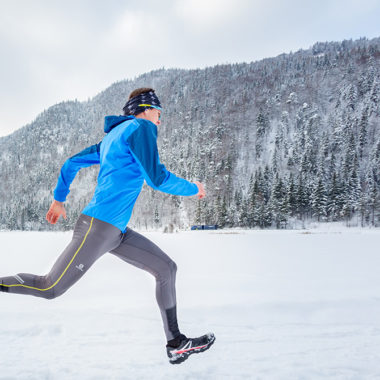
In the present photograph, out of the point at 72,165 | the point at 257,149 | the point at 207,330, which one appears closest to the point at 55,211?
the point at 72,165

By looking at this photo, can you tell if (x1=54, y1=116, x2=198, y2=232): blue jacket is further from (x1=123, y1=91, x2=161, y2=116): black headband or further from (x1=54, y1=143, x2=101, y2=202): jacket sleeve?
(x1=54, y1=143, x2=101, y2=202): jacket sleeve

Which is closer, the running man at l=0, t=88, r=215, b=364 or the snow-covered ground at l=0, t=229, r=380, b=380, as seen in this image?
the running man at l=0, t=88, r=215, b=364

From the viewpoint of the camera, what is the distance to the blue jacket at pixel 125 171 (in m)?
1.87

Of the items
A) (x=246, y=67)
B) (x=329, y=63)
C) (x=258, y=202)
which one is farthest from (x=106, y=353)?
(x=246, y=67)

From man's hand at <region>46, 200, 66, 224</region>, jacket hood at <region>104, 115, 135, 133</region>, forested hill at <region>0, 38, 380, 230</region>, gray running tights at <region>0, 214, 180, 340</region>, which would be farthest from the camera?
forested hill at <region>0, 38, 380, 230</region>

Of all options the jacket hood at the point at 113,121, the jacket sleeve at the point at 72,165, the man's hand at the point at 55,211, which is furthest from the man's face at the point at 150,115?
the man's hand at the point at 55,211

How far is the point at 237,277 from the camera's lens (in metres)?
5.49

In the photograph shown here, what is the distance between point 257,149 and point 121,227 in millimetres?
108839

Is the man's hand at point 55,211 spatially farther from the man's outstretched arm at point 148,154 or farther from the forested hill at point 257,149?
the forested hill at point 257,149

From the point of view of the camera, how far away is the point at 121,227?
Answer: 6.50 feet

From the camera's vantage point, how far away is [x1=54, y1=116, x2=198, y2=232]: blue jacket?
187 centimetres

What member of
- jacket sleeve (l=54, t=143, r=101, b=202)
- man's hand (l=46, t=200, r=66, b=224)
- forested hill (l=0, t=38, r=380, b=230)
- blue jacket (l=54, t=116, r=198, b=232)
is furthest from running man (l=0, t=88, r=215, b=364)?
forested hill (l=0, t=38, r=380, b=230)

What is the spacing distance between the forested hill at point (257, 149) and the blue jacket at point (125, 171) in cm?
4455

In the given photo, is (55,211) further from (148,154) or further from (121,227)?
(148,154)
